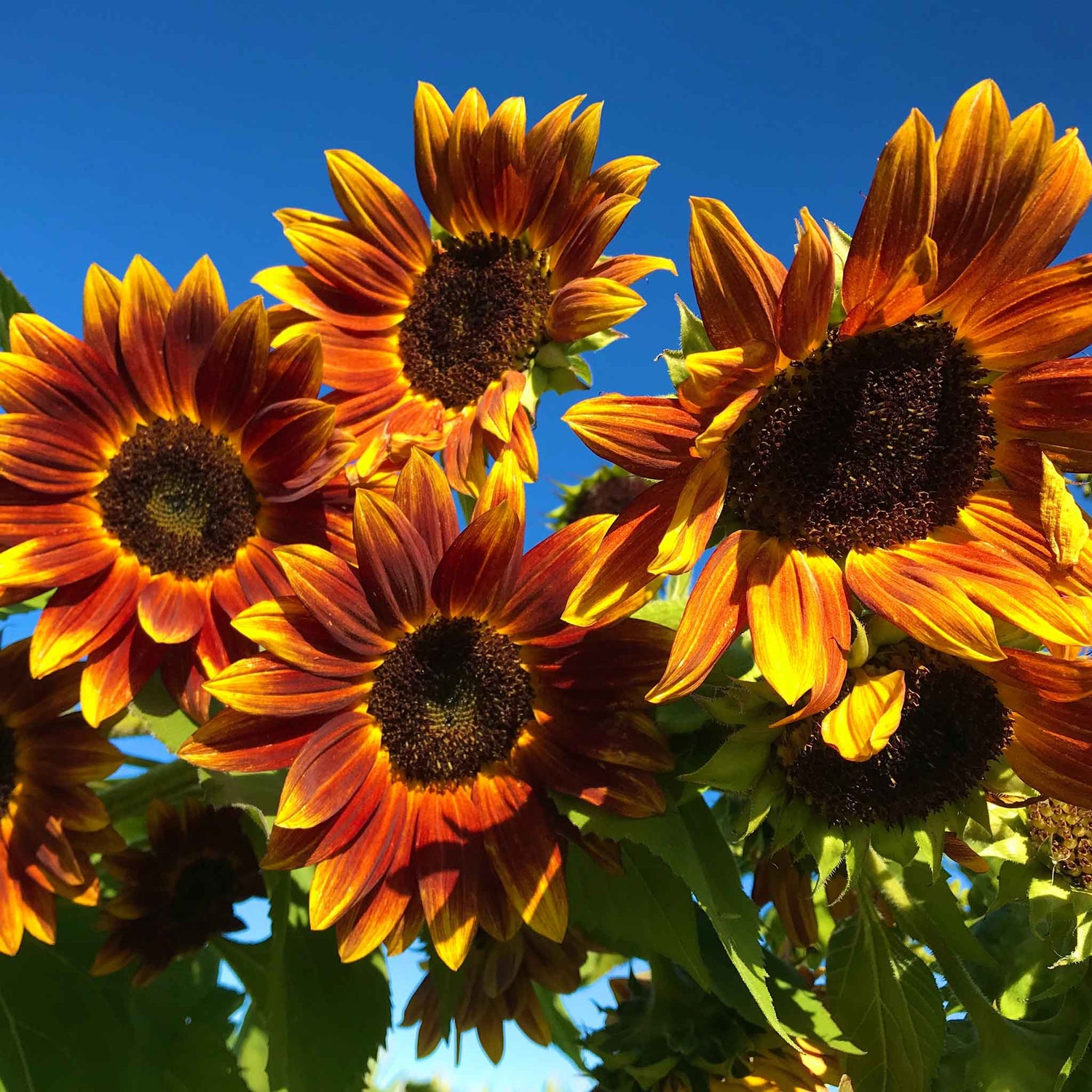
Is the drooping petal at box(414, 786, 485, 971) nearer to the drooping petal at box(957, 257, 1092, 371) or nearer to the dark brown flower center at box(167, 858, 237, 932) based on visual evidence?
the dark brown flower center at box(167, 858, 237, 932)

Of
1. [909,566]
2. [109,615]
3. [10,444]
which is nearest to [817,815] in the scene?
[909,566]

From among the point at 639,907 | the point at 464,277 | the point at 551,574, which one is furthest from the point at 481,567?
the point at 464,277

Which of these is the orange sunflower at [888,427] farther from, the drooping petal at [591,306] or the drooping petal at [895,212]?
the drooping petal at [591,306]

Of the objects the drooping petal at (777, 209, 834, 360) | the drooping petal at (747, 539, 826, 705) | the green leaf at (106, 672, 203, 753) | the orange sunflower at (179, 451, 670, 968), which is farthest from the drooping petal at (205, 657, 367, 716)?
the drooping petal at (777, 209, 834, 360)

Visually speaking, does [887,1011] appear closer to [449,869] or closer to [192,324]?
[449,869]

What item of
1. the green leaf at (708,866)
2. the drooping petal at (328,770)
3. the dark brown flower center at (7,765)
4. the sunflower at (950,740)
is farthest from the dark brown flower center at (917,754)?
the dark brown flower center at (7,765)

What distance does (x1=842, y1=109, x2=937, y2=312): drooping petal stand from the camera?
74cm

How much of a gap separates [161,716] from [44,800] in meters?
0.17

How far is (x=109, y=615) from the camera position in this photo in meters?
1.19

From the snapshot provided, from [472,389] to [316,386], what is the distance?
0.27 m

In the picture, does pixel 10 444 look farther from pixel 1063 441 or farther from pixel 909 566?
pixel 1063 441

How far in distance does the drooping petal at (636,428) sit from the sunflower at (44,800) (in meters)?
0.74

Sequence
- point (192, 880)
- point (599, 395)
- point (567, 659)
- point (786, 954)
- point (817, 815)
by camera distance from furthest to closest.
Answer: point (786, 954)
point (192, 880)
point (567, 659)
point (817, 815)
point (599, 395)

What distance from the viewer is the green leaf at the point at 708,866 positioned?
86 centimetres
